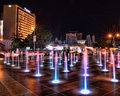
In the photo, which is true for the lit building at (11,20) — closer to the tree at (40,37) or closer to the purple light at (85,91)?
the tree at (40,37)

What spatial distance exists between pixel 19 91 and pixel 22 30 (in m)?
135

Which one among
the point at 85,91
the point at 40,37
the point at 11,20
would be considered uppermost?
the point at 11,20

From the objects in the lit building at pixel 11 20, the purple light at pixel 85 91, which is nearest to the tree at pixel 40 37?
the purple light at pixel 85 91

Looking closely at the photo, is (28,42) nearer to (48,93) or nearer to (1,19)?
(48,93)

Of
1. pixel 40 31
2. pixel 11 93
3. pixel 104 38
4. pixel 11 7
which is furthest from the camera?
pixel 11 7

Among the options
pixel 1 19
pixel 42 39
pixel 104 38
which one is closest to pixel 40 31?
pixel 42 39

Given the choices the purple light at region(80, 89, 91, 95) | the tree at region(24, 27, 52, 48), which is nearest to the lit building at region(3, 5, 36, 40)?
the tree at region(24, 27, 52, 48)

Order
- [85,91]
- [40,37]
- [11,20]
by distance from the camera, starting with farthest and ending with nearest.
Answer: [11,20] < [40,37] < [85,91]

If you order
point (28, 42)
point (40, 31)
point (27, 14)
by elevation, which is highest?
point (27, 14)

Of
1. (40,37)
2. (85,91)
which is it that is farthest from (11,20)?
(85,91)

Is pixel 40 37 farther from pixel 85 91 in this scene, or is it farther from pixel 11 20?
pixel 11 20

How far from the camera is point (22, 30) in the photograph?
133m

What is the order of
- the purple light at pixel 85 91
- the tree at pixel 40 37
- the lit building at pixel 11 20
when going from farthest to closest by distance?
the lit building at pixel 11 20, the tree at pixel 40 37, the purple light at pixel 85 91

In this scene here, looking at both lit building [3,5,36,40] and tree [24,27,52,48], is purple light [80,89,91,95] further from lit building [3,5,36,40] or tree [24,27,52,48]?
lit building [3,5,36,40]
